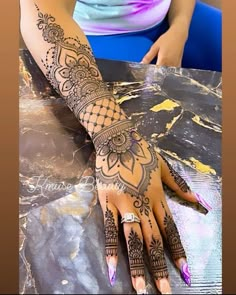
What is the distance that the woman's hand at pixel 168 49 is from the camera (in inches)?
43.3

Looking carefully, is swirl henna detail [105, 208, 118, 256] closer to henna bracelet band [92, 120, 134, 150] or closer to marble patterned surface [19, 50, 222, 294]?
marble patterned surface [19, 50, 222, 294]

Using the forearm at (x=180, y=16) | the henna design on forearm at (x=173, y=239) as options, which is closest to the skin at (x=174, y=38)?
the forearm at (x=180, y=16)

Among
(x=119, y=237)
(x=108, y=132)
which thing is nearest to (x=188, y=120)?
(x=108, y=132)

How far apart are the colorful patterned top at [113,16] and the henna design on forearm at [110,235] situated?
0.45 metres

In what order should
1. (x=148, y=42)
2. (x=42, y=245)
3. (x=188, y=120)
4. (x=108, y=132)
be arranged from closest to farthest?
(x=42, y=245), (x=108, y=132), (x=188, y=120), (x=148, y=42)

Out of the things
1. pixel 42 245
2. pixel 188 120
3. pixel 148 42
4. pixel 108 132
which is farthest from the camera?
pixel 148 42

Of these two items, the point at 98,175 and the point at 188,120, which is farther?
the point at 188,120

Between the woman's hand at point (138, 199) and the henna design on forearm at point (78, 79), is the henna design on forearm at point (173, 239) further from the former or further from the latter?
the henna design on forearm at point (78, 79)

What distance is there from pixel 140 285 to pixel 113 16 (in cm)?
61

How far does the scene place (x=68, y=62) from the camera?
0.88 m
